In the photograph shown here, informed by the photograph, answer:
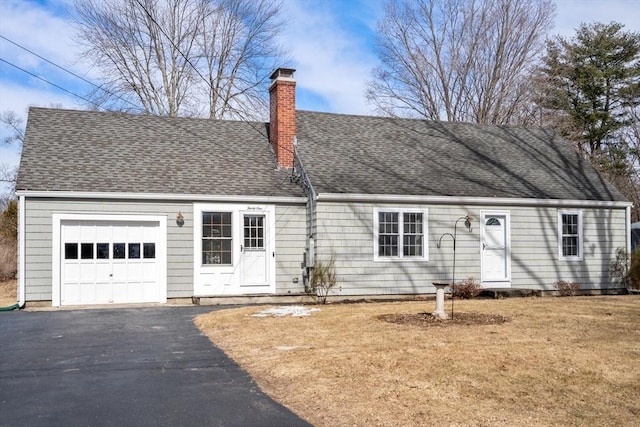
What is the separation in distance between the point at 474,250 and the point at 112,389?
12.2 metres

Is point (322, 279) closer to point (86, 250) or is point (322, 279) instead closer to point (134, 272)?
point (134, 272)

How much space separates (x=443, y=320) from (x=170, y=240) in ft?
23.7

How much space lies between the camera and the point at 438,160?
1916cm

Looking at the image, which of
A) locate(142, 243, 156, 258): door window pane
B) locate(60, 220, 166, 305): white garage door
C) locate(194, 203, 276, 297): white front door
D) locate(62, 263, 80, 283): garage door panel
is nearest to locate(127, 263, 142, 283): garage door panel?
locate(60, 220, 166, 305): white garage door

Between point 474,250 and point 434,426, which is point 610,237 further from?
point 434,426

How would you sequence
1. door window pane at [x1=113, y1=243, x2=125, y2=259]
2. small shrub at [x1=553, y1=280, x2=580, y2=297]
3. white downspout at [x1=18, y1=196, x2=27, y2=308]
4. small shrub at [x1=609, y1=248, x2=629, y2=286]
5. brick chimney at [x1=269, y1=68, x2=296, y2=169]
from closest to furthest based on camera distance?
white downspout at [x1=18, y1=196, x2=27, y2=308] → door window pane at [x1=113, y1=243, x2=125, y2=259] → small shrub at [x1=553, y1=280, x2=580, y2=297] → brick chimney at [x1=269, y1=68, x2=296, y2=169] → small shrub at [x1=609, y1=248, x2=629, y2=286]

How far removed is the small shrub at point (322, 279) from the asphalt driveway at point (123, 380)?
181 inches

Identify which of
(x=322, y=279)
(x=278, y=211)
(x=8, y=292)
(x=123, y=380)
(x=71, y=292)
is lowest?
(x=8, y=292)

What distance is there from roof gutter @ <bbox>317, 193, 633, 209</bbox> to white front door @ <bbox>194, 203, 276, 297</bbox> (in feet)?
5.69

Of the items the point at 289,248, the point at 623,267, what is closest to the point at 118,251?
the point at 289,248

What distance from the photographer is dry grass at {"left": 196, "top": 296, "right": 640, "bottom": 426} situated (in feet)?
19.7

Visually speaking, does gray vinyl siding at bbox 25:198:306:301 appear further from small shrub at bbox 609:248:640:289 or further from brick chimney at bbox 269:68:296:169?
small shrub at bbox 609:248:640:289

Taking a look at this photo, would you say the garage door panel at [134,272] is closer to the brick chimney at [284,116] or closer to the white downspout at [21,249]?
the white downspout at [21,249]

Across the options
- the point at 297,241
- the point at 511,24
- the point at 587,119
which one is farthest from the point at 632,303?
the point at 587,119
